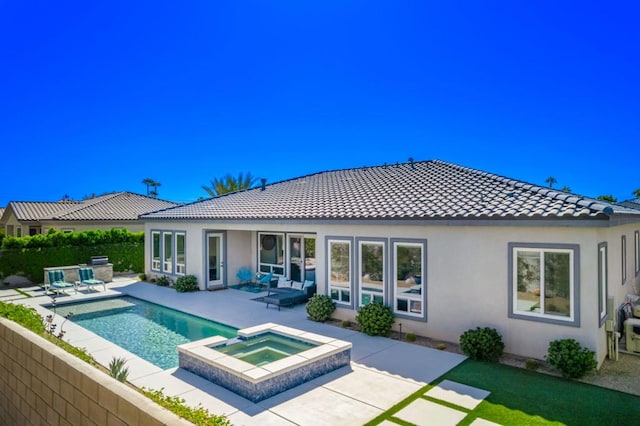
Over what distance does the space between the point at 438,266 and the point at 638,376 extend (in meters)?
4.78

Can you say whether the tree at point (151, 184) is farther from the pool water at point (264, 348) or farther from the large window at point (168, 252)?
the pool water at point (264, 348)

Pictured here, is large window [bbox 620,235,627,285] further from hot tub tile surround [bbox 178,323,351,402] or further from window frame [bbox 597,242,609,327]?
hot tub tile surround [bbox 178,323,351,402]

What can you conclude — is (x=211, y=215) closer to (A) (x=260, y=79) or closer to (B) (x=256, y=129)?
(A) (x=260, y=79)

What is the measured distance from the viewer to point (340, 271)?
1323 cm

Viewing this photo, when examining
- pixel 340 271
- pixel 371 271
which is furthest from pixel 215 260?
pixel 371 271

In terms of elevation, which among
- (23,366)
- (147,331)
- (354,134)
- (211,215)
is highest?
(354,134)

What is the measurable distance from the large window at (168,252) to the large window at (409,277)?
12.3 m

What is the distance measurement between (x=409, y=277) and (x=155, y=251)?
15645 millimetres

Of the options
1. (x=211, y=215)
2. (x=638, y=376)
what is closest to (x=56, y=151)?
(x=211, y=215)

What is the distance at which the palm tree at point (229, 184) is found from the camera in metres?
46.7

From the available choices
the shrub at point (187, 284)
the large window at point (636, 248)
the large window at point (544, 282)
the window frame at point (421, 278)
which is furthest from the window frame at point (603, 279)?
the shrub at point (187, 284)

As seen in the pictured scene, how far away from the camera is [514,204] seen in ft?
33.1

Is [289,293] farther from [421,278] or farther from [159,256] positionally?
[159,256]

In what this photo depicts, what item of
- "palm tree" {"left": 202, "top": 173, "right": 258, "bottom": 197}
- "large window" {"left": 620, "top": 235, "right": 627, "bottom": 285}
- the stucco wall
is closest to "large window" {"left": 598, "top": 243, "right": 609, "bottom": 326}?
the stucco wall
